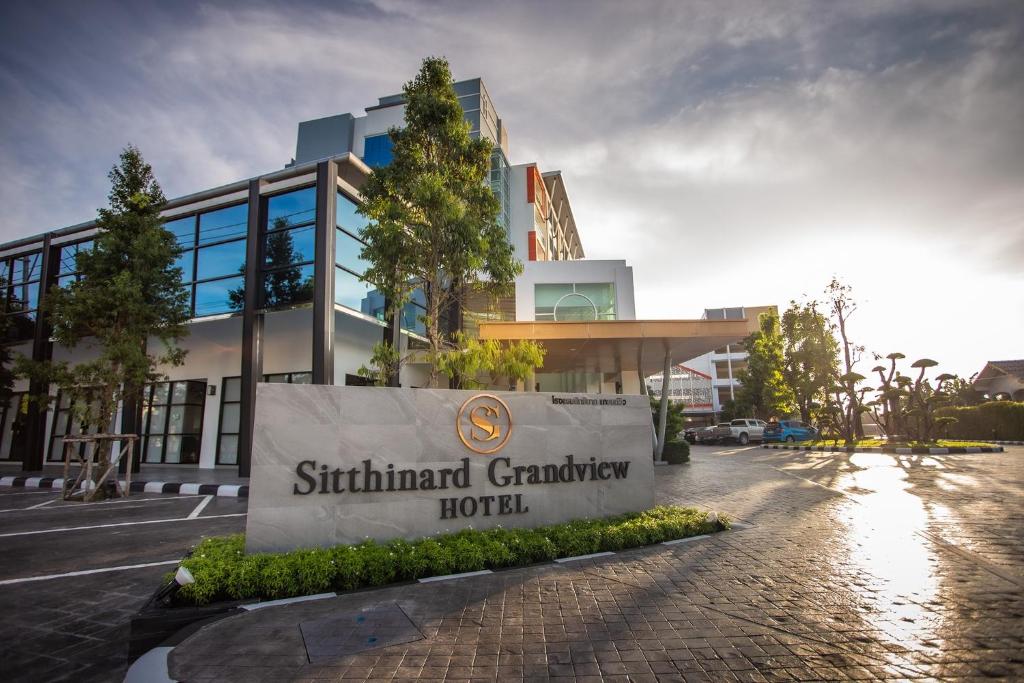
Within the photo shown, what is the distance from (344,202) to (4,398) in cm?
1573

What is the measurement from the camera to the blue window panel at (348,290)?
44.4 feet

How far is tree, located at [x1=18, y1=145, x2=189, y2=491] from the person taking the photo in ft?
37.4

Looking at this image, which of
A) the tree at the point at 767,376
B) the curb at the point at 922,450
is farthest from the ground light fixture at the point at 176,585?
the tree at the point at 767,376

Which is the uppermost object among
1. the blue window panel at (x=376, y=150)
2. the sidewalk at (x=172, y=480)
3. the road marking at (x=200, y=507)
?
the blue window panel at (x=376, y=150)

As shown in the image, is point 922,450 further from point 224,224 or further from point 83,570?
point 224,224

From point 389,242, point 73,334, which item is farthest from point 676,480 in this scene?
point 73,334

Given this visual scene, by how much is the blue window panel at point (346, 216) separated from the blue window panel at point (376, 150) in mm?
17800

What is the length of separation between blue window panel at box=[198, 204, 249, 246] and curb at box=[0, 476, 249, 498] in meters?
7.40

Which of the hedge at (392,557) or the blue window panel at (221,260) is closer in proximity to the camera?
the hedge at (392,557)

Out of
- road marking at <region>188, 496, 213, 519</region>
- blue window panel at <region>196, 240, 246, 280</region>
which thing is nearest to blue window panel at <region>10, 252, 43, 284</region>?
blue window panel at <region>196, 240, 246, 280</region>

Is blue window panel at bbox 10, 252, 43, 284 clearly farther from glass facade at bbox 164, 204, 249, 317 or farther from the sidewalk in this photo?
glass facade at bbox 164, 204, 249, 317

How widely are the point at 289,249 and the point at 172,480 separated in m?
7.23

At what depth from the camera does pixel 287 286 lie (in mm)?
13695

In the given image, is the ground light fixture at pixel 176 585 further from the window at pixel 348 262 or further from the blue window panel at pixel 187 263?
the blue window panel at pixel 187 263
